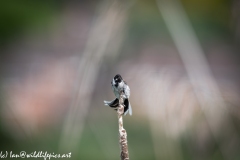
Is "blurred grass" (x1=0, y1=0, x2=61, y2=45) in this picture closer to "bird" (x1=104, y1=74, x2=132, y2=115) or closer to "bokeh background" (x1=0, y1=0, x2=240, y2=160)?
"bokeh background" (x1=0, y1=0, x2=240, y2=160)

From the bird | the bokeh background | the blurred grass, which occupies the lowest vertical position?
the bird

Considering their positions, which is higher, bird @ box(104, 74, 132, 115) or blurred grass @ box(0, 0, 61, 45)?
blurred grass @ box(0, 0, 61, 45)

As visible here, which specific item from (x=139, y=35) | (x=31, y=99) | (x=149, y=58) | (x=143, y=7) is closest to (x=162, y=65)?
(x=149, y=58)

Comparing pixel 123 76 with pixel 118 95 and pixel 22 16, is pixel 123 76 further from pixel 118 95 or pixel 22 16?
pixel 118 95

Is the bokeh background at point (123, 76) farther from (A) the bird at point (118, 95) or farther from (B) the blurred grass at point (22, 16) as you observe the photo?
(A) the bird at point (118, 95)

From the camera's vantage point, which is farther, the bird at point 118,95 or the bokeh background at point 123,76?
the bokeh background at point 123,76

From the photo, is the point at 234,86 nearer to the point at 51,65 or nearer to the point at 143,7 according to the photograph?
the point at 143,7

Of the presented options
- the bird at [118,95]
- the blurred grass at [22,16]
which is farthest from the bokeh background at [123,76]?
the bird at [118,95]

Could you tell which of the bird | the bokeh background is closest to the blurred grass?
the bokeh background
